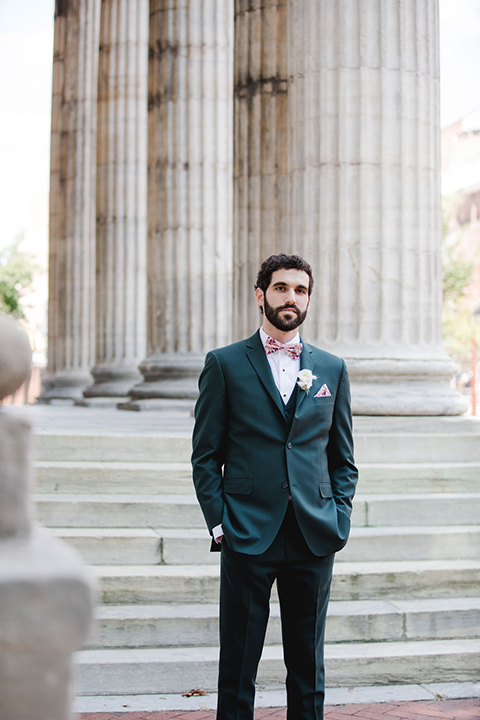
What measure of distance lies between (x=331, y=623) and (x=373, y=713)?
0.84 meters

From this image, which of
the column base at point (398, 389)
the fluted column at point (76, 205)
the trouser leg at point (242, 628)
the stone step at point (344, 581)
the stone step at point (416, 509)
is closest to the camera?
the trouser leg at point (242, 628)

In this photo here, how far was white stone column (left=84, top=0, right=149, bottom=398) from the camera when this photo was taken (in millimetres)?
15531

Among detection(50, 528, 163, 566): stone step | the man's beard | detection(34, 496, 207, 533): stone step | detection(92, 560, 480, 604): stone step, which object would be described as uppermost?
the man's beard

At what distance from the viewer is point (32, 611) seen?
1.50m

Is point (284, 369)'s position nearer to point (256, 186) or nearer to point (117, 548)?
point (117, 548)

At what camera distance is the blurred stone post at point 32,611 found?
1.49 m

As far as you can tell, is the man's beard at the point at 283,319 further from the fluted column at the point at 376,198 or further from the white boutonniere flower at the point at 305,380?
the fluted column at the point at 376,198

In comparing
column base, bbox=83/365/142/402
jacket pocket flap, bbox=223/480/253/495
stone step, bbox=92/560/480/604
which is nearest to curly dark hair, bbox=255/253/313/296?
jacket pocket flap, bbox=223/480/253/495

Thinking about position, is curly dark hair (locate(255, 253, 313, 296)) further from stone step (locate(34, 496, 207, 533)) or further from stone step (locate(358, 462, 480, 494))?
stone step (locate(358, 462, 480, 494))

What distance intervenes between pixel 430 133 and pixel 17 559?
747 centimetres

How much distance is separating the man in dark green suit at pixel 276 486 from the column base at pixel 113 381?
1126 centimetres

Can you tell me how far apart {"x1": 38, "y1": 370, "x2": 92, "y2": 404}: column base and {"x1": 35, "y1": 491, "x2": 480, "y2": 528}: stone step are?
11637 mm

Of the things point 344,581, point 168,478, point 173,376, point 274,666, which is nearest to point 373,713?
point 274,666

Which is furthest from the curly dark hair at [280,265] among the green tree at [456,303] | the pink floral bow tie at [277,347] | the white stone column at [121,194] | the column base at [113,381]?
the green tree at [456,303]
